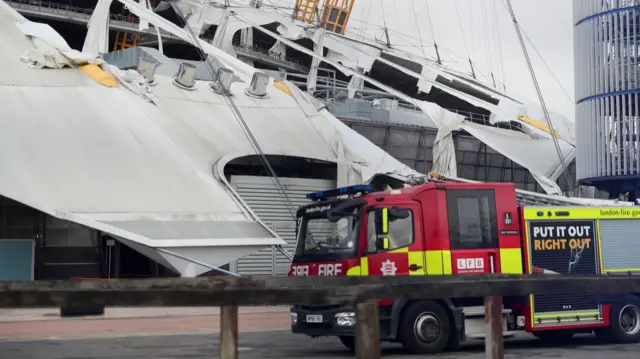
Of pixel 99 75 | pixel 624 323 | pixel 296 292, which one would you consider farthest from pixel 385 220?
pixel 99 75

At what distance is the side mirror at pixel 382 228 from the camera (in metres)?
15.5

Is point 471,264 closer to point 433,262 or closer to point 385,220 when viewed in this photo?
point 433,262

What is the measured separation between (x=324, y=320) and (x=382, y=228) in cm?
177

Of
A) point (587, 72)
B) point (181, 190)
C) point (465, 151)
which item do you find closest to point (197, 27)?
point (465, 151)

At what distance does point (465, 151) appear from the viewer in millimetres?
43781

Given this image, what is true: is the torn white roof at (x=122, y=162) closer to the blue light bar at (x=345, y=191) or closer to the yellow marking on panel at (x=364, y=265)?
the blue light bar at (x=345, y=191)

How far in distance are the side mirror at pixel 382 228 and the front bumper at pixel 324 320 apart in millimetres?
1147

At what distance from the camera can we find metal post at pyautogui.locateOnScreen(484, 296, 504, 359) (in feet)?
30.8

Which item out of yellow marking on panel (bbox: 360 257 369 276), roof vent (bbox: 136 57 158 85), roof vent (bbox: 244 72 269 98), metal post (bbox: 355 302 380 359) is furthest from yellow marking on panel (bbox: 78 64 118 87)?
metal post (bbox: 355 302 380 359)

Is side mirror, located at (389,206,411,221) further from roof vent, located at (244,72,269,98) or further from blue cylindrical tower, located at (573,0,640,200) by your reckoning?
blue cylindrical tower, located at (573,0,640,200)

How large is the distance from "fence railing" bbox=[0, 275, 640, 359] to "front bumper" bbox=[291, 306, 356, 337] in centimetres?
449

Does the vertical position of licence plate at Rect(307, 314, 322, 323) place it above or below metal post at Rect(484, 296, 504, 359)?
below

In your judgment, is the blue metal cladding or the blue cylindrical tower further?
the blue cylindrical tower

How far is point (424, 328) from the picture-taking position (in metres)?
15.2
